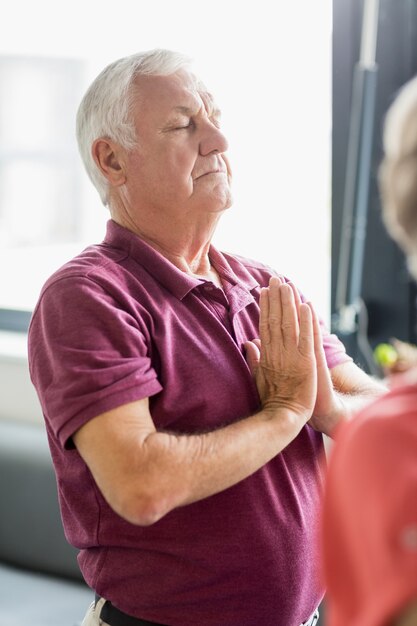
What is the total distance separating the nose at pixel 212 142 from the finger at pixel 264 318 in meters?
0.28

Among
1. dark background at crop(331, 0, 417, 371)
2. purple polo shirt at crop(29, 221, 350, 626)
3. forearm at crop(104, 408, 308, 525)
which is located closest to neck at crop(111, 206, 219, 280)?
purple polo shirt at crop(29, 221, 350, 626)

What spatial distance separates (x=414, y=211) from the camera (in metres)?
0.78

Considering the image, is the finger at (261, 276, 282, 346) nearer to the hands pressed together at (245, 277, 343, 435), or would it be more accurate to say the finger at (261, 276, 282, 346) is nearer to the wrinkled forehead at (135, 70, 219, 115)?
the hands pressed together at (245, 277, 343, 435)

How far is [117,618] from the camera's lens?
1326mm

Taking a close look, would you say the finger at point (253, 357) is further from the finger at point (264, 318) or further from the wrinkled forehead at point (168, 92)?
the wrinkled forehead at point (168, 92)

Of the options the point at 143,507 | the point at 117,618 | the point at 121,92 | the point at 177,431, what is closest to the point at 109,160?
the point at 121,92

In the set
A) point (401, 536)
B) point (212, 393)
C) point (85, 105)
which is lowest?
point (212, 393)

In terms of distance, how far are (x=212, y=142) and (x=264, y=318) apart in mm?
330

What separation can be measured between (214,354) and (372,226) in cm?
112

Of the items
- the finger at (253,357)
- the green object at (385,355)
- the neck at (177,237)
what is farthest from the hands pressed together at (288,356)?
the green object at (385,355)

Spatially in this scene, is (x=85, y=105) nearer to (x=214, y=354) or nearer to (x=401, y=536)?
(x=214, y=354)

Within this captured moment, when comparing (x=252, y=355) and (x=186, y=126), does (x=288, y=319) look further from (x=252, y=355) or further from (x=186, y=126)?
(x=186, y=126)

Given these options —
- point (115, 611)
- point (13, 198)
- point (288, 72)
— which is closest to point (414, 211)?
point (115, 611)

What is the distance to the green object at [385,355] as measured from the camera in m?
2.21
